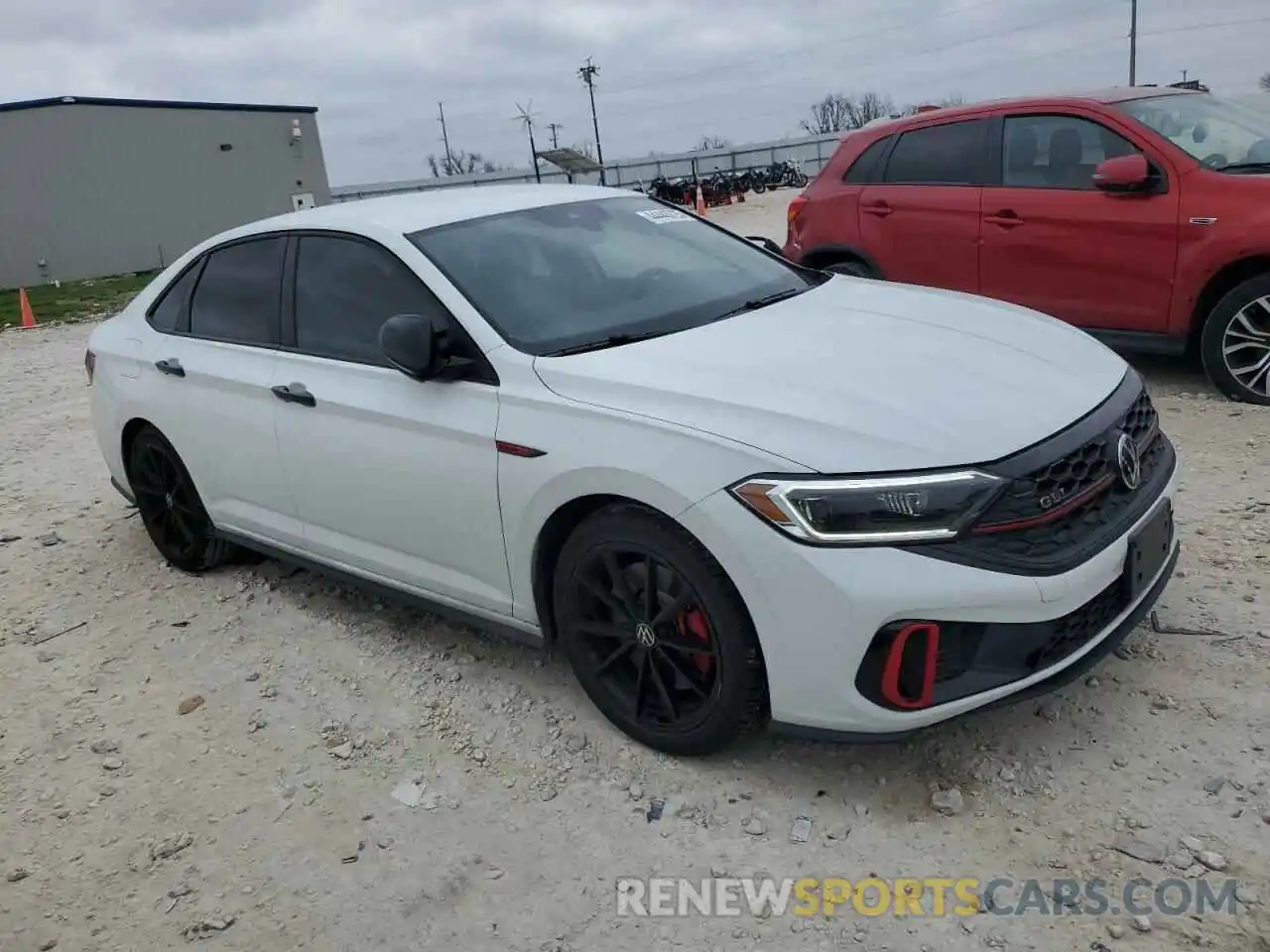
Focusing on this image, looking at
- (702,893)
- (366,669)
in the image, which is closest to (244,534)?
(366,669)

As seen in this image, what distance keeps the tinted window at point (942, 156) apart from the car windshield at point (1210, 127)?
86cm

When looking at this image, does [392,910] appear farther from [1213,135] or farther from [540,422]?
[1213,135]

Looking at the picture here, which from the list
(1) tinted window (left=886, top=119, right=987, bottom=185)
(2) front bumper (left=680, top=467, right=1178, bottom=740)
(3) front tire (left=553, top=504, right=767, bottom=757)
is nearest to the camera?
(2) front bumper (left=680, top=467, right=1178, bottom=740)

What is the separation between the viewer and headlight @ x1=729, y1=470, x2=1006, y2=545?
2.55 metres

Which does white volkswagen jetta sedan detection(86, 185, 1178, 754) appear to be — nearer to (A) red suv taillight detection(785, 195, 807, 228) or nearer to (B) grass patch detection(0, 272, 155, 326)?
(A) red suv taillight detection(785, 195, 807, 228)

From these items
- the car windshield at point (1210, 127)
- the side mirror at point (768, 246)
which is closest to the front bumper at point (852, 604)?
the side mirror at point (768, 246)

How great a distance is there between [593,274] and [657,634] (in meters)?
1.35

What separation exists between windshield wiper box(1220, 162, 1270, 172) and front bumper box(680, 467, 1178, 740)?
3835 millimetres

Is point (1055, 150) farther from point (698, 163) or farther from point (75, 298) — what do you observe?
point (698, 163)

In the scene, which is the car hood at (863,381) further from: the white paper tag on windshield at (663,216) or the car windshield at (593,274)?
the white paper tag on windshield at (663,216)

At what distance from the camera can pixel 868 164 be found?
7.17m

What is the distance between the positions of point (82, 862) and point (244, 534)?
1680mm

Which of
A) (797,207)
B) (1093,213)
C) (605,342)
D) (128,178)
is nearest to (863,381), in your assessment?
(605,342)

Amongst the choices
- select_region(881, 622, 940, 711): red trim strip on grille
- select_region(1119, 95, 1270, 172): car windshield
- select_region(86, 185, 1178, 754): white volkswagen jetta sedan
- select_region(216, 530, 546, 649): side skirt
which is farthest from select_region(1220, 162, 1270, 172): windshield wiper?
select_region(216, 530, 546, 649): side skirt
